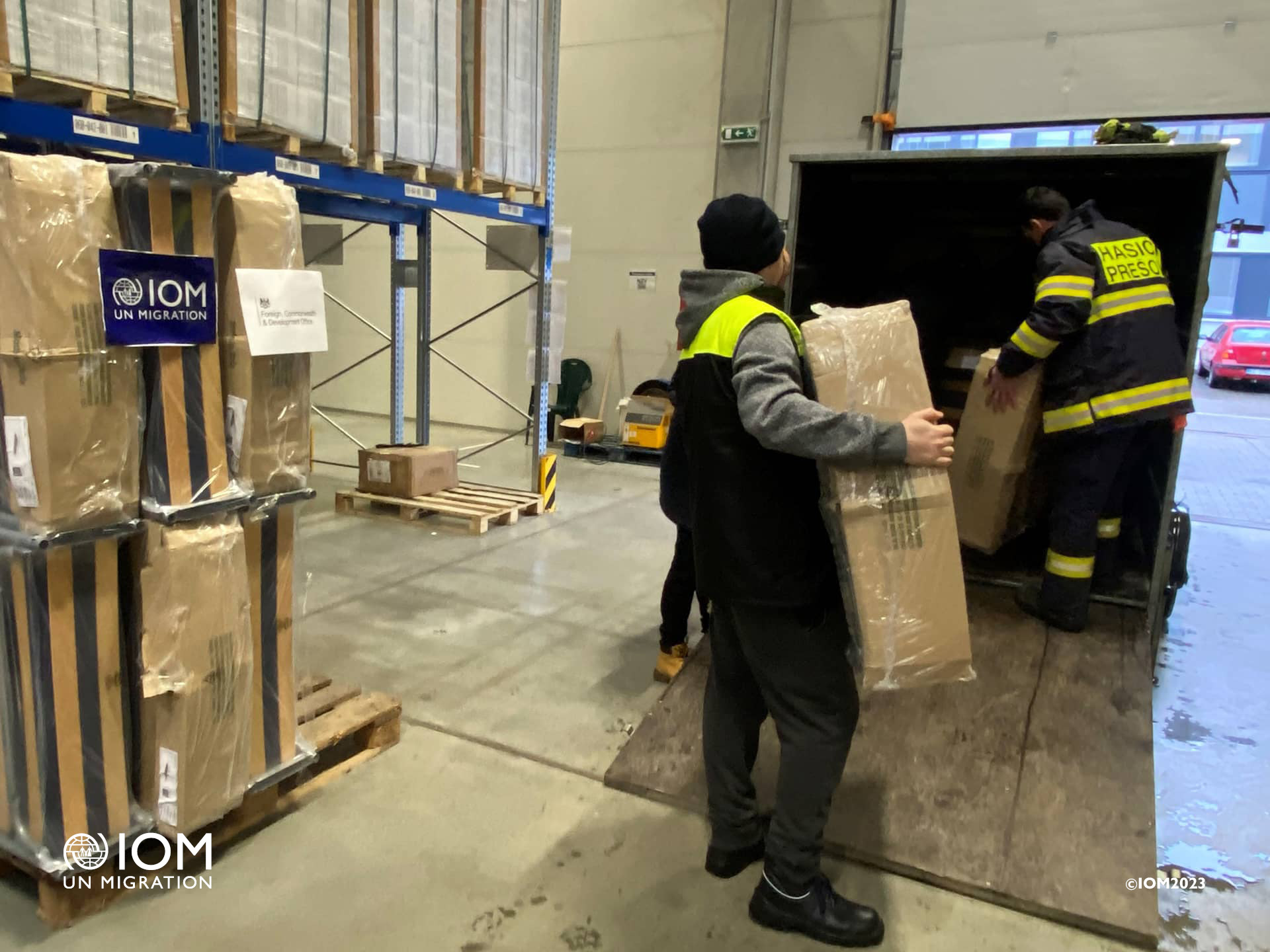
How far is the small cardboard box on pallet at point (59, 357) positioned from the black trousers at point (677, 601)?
→ 2019 millimetres

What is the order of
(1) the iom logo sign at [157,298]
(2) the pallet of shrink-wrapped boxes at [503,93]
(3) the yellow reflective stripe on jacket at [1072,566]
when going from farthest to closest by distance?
(2) the pallet of shrink-wrapped boxes at [503,93] < (3) the yellow reflective stripe on jacket at [1072,566] < (1) the iom logo sign at [157,298]

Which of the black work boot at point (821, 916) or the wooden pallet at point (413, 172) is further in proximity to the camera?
the wooden pallet at point (413, 172)

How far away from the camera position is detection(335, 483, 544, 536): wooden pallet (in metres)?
5.95

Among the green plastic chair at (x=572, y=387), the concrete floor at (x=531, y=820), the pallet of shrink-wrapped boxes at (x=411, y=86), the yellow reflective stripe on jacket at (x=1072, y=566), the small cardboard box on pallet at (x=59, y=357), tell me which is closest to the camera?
the small cardboard box on pallet at (x=59, y=357)

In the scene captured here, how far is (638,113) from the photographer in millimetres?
9094

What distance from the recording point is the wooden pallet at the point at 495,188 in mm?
5406

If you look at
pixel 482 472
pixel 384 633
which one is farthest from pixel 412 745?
pixel 482 472

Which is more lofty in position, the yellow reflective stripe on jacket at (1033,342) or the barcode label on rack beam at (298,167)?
the barcode label on rack beam at (298,167)

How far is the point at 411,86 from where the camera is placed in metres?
4.72

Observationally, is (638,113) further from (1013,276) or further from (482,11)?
(1013,276)

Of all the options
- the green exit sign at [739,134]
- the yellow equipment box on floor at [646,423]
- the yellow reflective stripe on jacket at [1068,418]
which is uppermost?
the green exit sign at [739,134]

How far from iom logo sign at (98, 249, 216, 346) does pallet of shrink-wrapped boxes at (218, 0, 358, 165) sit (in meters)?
2.14

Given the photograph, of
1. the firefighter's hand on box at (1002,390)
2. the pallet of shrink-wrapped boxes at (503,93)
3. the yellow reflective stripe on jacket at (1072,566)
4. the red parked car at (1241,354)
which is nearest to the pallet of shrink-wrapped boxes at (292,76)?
the pallet of shrink-wrapped boxes at (503,93)

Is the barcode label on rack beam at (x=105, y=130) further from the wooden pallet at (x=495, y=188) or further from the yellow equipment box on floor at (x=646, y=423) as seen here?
the yellow equipment box on floor at (x=646, y=423)
